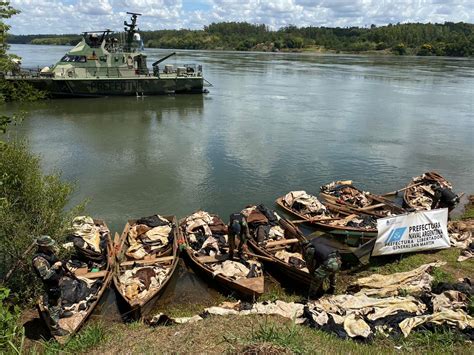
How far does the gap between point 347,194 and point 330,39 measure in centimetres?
15889

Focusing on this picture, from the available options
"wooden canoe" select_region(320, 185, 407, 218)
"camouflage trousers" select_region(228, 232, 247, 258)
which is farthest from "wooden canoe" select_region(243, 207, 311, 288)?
"wooden canoe" select_region(320, 185, 407, 218)

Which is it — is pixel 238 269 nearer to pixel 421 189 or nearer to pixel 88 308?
pixel 88 308

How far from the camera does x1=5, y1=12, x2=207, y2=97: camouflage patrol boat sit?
36781mm

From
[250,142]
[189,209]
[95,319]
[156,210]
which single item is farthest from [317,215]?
[250,142]

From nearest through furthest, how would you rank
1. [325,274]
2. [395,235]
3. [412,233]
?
[325,274]
[395,235]
[412,233]

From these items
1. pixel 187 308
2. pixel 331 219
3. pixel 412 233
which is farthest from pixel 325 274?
pixel 331 219

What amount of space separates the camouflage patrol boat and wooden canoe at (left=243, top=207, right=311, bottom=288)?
2944cm

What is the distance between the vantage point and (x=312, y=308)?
9.12 meters

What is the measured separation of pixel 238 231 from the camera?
11.9 meters

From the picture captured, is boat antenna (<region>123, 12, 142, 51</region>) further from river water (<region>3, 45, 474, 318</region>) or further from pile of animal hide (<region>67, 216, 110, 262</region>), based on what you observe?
pile of animal hide (<region>67, 216, 110, 262</region>)

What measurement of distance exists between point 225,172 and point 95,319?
40.3 ft

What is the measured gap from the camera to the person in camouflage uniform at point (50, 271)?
28.5 ft

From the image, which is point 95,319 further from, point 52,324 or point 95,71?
point 95,71

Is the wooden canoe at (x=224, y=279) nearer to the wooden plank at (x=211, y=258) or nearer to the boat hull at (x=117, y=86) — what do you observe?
the wooden plank at (x=211, y=258)
